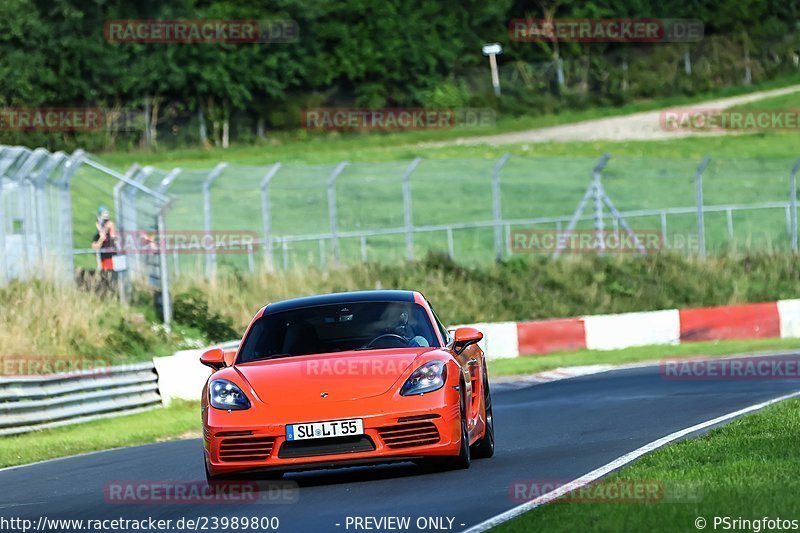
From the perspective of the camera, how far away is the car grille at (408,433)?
412 inches

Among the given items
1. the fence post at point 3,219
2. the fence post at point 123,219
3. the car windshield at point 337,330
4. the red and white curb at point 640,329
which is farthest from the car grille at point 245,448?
the red and white curb at point 640,329

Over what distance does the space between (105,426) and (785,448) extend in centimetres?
1024

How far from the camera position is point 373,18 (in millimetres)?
76438

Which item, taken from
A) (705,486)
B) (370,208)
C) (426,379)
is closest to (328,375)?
(426,379)

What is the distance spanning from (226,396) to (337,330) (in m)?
1.23

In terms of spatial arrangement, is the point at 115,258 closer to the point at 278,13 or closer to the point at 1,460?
the point at 1,460

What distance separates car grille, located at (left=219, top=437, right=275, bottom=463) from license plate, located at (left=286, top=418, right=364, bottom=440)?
23 cm

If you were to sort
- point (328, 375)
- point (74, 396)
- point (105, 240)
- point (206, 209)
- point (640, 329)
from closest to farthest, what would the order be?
1. point (328, 375)
2. point (74, 396)
3. point (640, 329)
4. point (105, 240)
5. point (206, 209)

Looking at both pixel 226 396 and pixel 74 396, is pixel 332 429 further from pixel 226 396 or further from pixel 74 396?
pixel 74 396

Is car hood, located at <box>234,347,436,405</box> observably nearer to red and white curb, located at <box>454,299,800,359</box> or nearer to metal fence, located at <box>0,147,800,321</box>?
metal fence, located at <box>0,147,800,321</box>

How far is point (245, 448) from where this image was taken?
417 inches

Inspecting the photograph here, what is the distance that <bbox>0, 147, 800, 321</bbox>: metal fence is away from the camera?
1006 inches

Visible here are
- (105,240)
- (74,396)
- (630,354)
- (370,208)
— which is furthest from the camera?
(370,208)

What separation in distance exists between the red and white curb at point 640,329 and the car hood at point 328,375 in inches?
565
